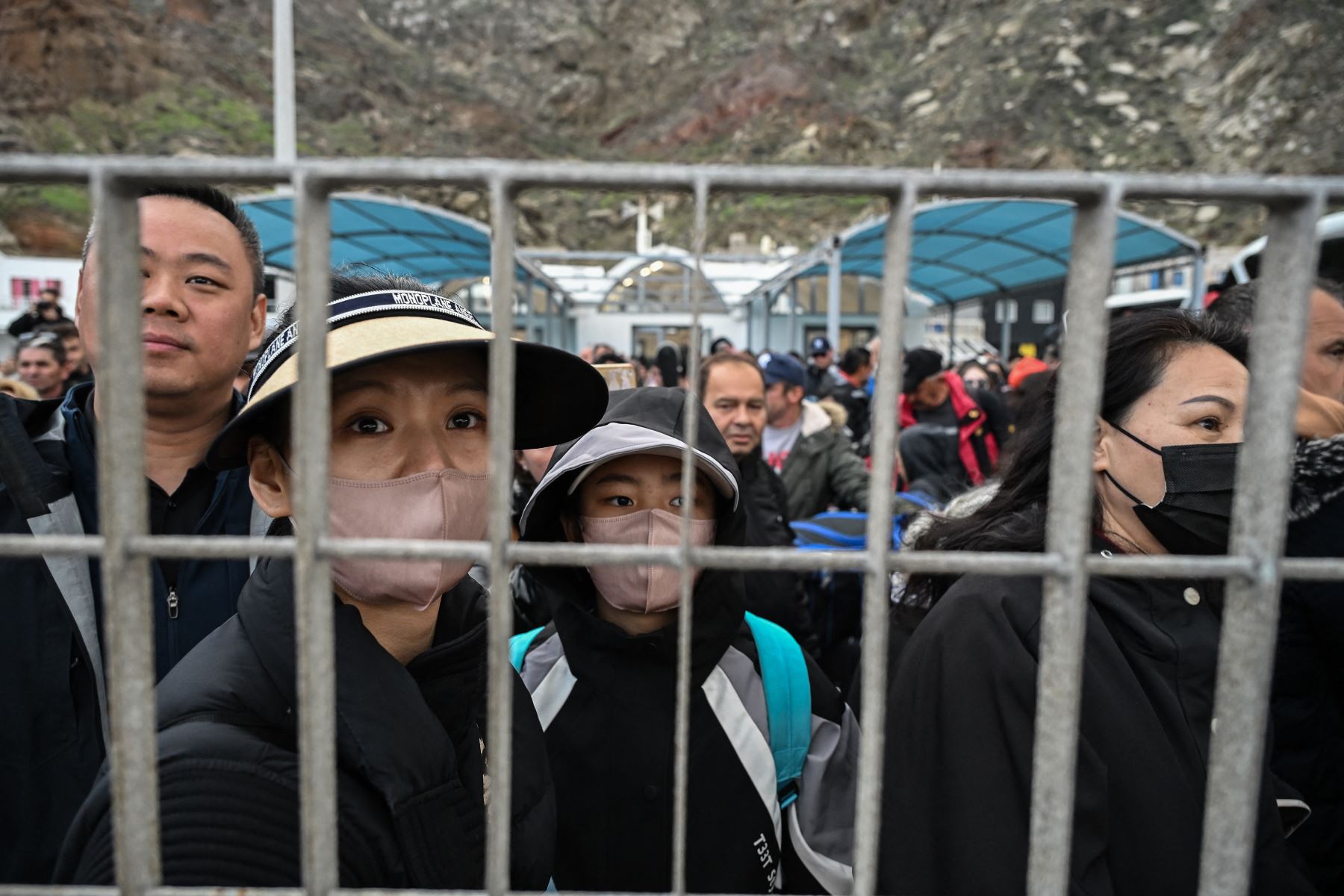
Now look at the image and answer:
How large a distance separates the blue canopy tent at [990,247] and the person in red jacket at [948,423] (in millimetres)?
3551

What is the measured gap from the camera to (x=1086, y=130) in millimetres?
41125

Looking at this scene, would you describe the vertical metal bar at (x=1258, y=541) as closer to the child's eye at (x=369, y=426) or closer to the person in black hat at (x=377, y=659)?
the person in black hat at (x=377, y=659)

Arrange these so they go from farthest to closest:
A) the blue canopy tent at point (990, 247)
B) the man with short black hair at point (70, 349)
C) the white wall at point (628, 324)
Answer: the white wall at point (628, 324)
the blue canopy tent at point (990, 247)
the man with short black hair at point (70, 349)

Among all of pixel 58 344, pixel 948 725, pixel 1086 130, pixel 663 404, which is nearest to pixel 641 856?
pixel 948 725

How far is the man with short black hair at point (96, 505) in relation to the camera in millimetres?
1537

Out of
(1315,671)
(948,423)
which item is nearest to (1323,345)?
(1315,671)

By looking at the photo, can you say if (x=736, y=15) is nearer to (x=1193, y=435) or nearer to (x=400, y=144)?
(x=400, y=144)

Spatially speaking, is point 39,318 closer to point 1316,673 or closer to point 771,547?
point 771,547

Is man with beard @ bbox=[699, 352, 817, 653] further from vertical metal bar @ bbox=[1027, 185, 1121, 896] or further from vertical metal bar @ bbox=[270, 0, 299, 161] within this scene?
vertical metal bar @ bbox=[270, 0, 299, 161]

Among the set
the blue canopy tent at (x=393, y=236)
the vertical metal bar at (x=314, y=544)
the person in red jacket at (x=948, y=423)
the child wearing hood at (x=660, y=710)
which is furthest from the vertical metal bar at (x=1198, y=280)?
the vertical metal bar at (x=314, y=544)

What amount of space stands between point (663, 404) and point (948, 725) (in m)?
1.00

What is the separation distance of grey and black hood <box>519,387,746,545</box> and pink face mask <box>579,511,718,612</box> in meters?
0.14

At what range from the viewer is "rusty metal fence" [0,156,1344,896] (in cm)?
67

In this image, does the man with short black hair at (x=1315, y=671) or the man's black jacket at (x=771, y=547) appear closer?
the man with short black hair at (x=1315, y=671)
